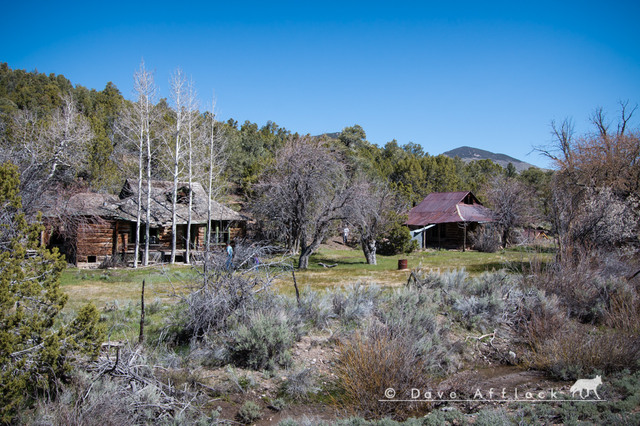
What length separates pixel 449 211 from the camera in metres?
31.9

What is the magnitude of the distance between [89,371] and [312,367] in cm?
360

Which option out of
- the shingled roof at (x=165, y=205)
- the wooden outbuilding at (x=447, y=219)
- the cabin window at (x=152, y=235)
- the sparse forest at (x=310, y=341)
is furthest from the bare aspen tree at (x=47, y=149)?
the wooden outbuilding at (x=447, y=219)

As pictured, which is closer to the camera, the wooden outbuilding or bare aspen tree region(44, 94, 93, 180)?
bare aspen tree region(44, 94, 93, 180)

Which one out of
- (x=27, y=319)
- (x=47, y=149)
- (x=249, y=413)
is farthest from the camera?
(x=47, y=149)

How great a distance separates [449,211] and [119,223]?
23303 millimetres

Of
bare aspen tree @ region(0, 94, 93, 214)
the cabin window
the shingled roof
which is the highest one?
bare aspen tree @ region(0, 94, 93, 214)

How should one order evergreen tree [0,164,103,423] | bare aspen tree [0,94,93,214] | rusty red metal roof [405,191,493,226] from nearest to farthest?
1. evergreen tree [0,164,103,423]
2. bare aspen tree [0,94,93,214]
3. rusty red metal roof [405,191,493,226]

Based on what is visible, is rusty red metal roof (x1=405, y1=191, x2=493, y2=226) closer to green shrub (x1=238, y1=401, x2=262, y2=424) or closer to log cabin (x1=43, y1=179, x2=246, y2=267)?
log cabin (x1=43, y1=179, x2=246, y2=267)

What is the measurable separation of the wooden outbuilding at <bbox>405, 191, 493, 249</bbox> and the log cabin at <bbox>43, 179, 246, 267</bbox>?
15026 millimetres

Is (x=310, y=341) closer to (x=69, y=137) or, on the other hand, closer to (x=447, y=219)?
(x=69, y=137)

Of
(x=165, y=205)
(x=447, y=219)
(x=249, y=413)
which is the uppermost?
(x=165, y=205)

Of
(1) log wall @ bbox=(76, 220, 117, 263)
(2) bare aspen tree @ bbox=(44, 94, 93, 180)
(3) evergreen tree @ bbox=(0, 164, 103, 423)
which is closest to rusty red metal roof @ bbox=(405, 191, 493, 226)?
(1) log wall @ bbox=(76, 220, 117, 263)

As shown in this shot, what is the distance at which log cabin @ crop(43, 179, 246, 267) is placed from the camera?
18.9 m

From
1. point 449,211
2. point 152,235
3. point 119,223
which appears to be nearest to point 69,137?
point 119,223
